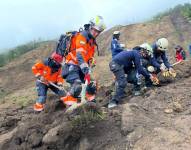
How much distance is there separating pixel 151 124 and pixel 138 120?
28 cm

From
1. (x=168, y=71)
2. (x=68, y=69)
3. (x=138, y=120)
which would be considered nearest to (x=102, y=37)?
(x=168, y=71)

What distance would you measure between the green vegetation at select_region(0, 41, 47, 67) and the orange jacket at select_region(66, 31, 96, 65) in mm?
18240

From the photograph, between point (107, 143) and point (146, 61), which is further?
point (146, 61)

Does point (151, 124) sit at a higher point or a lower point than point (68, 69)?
lower

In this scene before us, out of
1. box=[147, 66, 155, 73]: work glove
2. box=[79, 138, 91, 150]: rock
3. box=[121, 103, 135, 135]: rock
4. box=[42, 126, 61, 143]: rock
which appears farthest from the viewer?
box=[147, 66, 155, 73]: work glove

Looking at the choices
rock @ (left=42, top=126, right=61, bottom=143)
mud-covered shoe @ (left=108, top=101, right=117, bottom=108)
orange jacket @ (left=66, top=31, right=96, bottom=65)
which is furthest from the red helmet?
rock @ (left=42, top=126, right=61, bottom=143)

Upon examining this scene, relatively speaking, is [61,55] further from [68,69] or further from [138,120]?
[138,120]

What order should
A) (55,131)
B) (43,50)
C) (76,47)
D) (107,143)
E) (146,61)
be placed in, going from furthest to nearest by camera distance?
(43,50), (146,61), (76,47), (55,131), (107,143)

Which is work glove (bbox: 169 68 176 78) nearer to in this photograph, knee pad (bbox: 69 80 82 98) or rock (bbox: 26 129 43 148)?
knee pad (bbox: 69 80 82 98)

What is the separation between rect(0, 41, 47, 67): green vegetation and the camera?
27309 millimetres

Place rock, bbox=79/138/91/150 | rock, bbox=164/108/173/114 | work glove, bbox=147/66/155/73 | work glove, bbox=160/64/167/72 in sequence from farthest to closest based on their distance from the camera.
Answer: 1. work glove, bbox=160/64/167/72
2. work glove, bbox=147/66/155/73
3. rock, bbox=164/108/173/114
4. rock, bbox=79/138/91/150

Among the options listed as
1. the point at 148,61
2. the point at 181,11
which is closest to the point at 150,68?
the point at 148,61

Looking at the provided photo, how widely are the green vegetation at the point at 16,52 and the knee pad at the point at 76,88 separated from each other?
18.3 meters

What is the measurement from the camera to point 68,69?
910 centimetres
